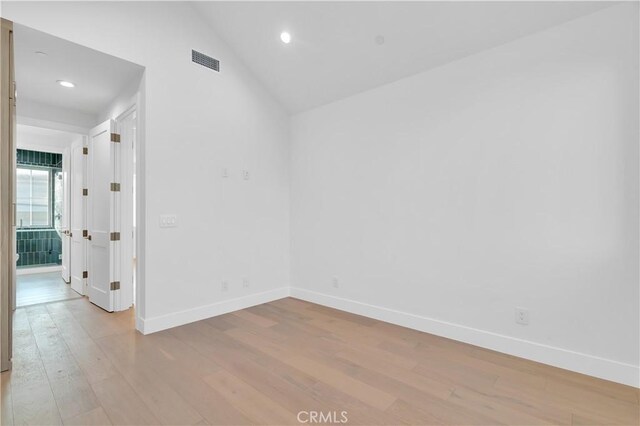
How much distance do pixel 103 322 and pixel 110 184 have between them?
1.62 m

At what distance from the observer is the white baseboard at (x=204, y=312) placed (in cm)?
309

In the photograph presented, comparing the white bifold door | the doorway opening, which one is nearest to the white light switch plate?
the doorway opening

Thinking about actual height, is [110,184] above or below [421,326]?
above

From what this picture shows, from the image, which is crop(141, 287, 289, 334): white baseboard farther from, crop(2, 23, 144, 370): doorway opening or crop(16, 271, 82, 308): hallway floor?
crop(16, 271, 82, 308): hallway floor

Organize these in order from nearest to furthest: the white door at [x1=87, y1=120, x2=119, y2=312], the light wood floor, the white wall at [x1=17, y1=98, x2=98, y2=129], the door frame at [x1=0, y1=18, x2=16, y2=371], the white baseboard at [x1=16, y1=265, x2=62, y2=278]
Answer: the light wood floor → the door frame at [x1=0, y1=18, x2=16, y2=371] → the white door at [x1=87, y1=120, x2=119, y2=312] → the white wall at [x1=17, y1=98, x2=98, y2=129] → the white baseboard at [x1=16, y1=265, x2=62, y2=278]

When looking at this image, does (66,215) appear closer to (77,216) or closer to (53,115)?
(77,216)

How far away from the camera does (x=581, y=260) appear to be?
232 cm

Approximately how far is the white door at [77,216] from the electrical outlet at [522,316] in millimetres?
5505

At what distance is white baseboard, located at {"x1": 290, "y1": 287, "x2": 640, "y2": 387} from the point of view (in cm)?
216

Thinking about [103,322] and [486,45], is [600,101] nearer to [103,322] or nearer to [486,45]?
[486,45]

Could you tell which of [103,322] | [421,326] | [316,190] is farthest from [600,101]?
[103,322]

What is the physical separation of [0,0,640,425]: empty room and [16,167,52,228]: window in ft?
11.0

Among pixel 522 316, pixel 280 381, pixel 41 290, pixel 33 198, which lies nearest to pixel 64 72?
pixel 41 290

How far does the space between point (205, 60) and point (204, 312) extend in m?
2.91
